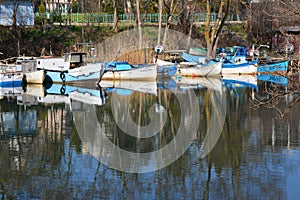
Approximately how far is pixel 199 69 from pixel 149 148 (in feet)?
76.1

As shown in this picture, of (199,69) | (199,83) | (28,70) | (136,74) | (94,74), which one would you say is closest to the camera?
(94,74)

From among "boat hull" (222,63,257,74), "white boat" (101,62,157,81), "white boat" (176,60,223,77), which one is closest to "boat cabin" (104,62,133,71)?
"white boat" (101,62,157,81)

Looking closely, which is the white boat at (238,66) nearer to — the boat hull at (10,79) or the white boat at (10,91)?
the boat hull at (10,79)

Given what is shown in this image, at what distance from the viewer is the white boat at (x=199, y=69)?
37.7 meters

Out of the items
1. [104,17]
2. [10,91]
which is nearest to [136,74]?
[10,91]

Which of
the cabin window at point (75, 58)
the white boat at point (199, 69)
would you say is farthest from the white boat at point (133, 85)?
the white boat at point (199, 69)

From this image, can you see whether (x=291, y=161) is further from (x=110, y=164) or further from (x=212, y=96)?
(x=212, y=96)

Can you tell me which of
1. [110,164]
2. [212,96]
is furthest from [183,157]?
[212,96]

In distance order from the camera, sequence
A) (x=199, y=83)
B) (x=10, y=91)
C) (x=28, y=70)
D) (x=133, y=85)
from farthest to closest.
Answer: (x=199, y=83)
(x=28, y=70)
(x=133, y=85)
(x=10, y=91)

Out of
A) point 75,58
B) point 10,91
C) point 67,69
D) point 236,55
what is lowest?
point 10,91

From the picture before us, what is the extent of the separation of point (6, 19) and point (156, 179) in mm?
38002

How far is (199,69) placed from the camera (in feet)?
125

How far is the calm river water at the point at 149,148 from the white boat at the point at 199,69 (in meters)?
11.5

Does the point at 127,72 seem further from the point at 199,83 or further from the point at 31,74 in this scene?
the point at 31,74
